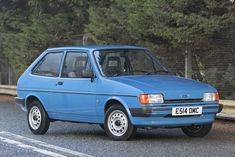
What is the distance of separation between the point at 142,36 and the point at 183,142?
6438mm

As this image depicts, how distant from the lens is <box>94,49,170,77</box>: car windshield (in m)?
10.4

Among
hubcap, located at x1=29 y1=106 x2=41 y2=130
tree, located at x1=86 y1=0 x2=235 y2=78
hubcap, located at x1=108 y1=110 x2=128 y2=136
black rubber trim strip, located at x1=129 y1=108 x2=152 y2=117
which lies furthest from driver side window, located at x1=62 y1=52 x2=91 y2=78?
tree, located at x1=86 y1=0 x2=235 y2=78

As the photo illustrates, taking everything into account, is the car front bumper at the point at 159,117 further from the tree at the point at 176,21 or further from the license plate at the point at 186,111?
the tree at the point at 176,21

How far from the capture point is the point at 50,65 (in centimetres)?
1136

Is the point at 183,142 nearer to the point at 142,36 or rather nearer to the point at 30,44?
the point at 142,36

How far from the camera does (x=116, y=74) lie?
10.3 meters

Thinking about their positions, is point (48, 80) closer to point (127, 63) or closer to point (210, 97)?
point (127, 63)

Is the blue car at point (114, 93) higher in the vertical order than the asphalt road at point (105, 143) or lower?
higher

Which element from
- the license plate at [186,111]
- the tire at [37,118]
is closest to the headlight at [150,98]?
the license plate at [186,111]

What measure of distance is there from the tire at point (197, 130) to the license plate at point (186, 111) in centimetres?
73

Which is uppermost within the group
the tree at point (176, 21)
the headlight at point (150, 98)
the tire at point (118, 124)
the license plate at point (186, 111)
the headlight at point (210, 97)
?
the tree at point (176, 21)

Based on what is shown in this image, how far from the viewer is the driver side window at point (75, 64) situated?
1058cm

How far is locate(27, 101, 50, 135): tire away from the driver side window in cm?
86

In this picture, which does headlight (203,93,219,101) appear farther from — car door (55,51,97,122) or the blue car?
car door (55,51,97,122)
